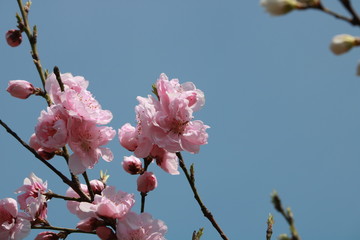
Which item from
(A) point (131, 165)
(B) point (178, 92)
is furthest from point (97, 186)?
(B) point (178, 92)

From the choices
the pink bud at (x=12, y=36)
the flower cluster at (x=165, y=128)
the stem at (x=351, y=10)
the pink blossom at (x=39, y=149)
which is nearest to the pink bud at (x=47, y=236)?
the pink blossom at (x=39, y=149)

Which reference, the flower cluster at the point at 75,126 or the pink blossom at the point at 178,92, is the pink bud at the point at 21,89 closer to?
the flower cluster at the point at 75,126

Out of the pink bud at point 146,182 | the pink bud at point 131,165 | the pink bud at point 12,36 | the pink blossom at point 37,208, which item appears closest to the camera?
Answer: the pink blossom at point 37,208

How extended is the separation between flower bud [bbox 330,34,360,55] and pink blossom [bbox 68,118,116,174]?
3.94 feet

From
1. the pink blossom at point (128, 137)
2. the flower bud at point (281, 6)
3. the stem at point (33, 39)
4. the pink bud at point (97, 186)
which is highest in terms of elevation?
the stem at point (33, 39)

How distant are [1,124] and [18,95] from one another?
197 mm

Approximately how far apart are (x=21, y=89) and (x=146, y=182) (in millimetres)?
837

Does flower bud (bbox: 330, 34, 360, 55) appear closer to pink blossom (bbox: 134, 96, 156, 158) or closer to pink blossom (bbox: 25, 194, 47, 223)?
pink blossom (bbox: 134, 96, 156, 158)

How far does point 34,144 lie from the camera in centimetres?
212

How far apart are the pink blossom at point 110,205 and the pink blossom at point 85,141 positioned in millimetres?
162

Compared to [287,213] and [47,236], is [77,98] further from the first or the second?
[287,213]

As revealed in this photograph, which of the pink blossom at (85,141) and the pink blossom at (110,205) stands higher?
the pink blossom at (85,141)

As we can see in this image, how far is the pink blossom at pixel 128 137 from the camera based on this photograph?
2.14 meters

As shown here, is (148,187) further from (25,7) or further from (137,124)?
(25,7)
